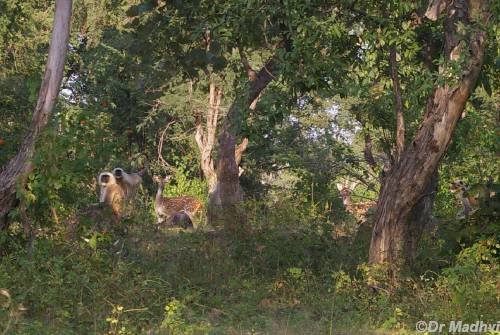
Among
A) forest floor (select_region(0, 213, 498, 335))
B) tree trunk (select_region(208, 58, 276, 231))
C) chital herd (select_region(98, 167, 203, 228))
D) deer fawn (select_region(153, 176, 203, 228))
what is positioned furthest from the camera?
deer fawn (select_region(153, 176, 203, 228))

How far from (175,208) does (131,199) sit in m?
6.25

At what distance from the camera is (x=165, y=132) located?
24344 mm

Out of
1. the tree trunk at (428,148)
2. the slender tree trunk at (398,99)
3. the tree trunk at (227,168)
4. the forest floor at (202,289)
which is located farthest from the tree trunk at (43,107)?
the tree trunk at (227,168)

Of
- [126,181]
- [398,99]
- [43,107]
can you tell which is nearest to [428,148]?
[398,99]

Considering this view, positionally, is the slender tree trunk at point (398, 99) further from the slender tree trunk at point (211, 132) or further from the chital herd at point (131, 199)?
the slender tree trunk at point (211, 132)

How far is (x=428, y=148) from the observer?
9.39 metres

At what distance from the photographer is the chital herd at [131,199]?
12927mm

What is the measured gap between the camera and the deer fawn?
752 inches

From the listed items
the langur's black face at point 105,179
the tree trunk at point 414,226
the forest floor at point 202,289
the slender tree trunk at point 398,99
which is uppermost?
the slender tree trunk at point 398,99

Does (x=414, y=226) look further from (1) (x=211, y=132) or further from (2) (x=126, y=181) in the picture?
(1) (x=211, y=132)

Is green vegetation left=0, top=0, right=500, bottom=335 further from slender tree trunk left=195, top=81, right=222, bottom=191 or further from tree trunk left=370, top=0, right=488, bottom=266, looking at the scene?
slender tree trunk left=195, top=81, right=222, bottom=191

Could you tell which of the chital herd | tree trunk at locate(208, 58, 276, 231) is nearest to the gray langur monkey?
the chital herd

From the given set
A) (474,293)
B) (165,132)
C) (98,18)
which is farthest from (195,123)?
(474,293)

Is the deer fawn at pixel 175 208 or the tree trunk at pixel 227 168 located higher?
the tree trunk at pixel 227 168
